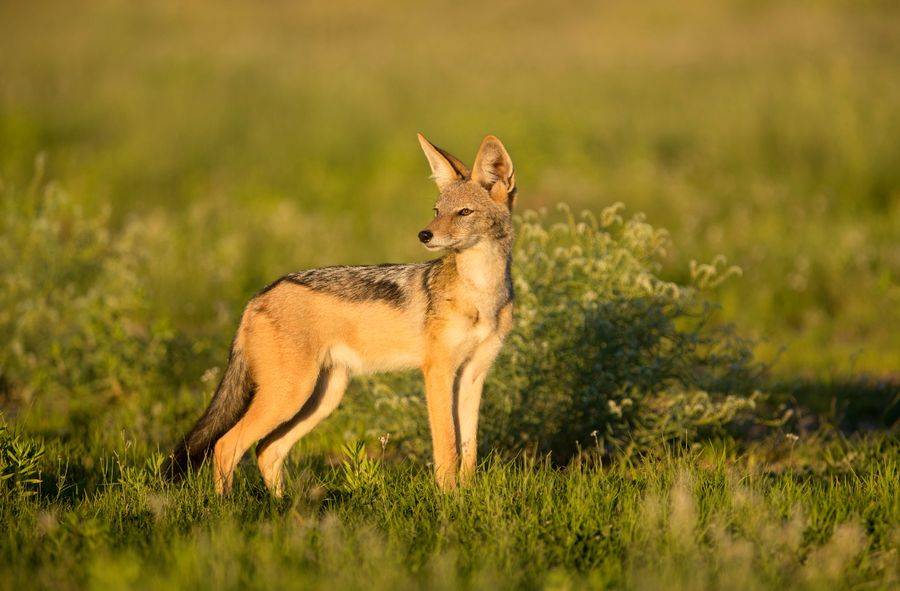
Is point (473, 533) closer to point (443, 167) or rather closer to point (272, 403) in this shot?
point (272, 403)

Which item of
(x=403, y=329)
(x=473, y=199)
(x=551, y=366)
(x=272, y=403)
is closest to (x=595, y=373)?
(x=551, y=366)

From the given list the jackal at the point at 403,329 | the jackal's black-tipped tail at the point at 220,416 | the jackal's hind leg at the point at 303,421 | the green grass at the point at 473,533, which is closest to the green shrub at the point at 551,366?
the jackal's hind leg at the point at 303,421

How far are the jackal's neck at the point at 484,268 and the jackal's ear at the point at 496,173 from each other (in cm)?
32

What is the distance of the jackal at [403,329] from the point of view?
5.73 metres

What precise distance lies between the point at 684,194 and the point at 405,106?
7.07m

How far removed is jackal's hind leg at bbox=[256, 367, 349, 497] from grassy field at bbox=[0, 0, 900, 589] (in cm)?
17

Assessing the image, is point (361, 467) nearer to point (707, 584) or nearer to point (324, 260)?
point (707, 584)

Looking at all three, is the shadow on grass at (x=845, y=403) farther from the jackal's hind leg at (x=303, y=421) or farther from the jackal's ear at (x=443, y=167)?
the jackal's hind leg at (x=303, y=421)

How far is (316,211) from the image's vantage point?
1528cm

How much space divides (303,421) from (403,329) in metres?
0.95

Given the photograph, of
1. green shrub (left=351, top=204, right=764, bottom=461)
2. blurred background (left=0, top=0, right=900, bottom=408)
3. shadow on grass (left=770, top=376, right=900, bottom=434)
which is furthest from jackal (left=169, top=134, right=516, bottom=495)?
shadow on grass (left=770, top=376, right=900, bottom=434)

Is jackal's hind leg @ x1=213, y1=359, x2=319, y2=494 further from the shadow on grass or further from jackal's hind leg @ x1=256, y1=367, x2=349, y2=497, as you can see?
the shadow on grass

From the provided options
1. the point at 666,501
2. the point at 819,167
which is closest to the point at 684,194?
the point at 819,167

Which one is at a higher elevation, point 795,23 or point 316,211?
point 795,23
